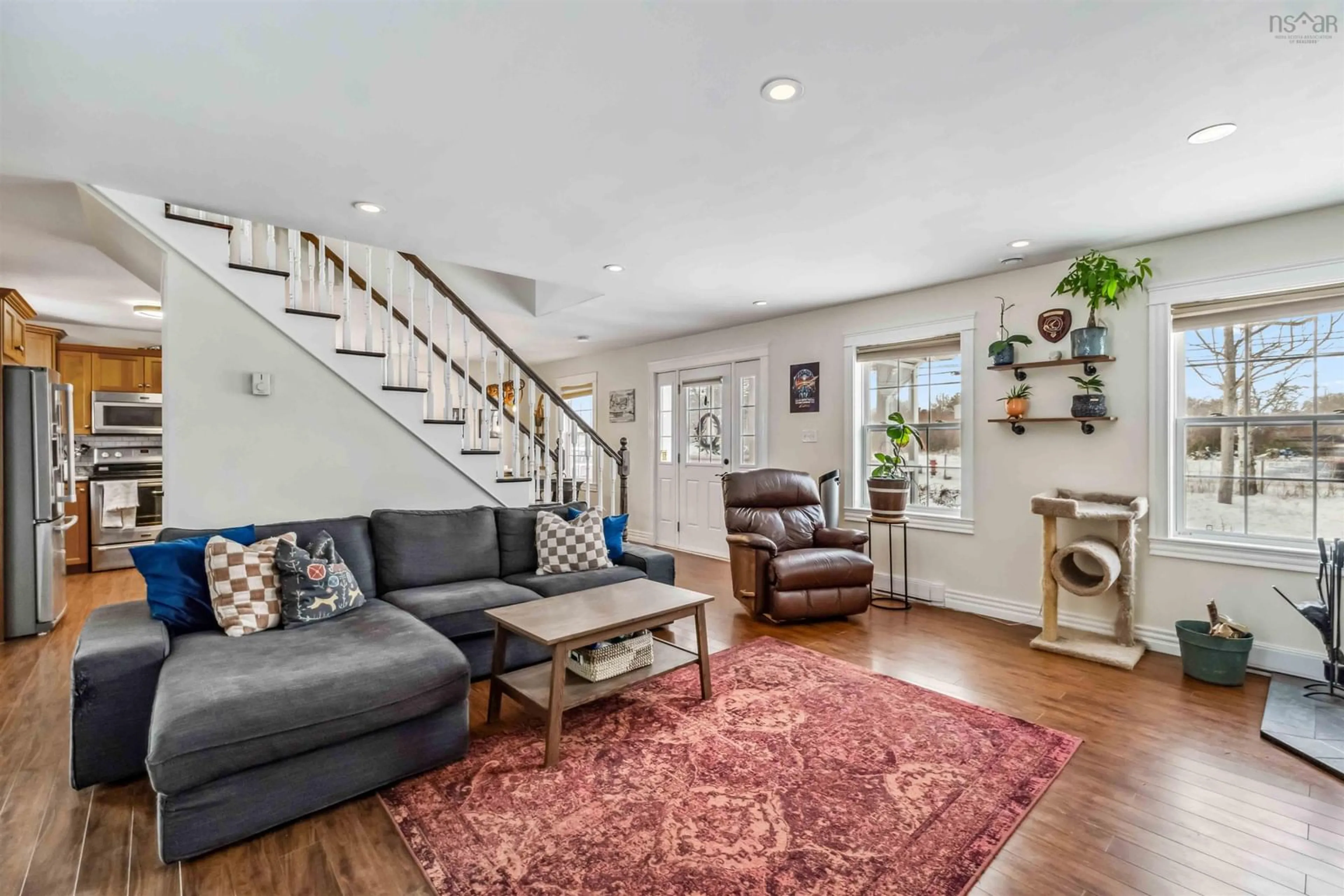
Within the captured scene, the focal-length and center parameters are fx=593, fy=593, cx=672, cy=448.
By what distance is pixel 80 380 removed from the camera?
222 inches

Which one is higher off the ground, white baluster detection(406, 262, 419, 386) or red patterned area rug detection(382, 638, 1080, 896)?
white baluster detection(406, 262, 419, 386)

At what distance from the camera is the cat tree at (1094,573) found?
333cm

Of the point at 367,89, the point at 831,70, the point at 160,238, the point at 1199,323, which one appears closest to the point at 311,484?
the point at 160,238

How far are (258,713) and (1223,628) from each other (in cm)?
426

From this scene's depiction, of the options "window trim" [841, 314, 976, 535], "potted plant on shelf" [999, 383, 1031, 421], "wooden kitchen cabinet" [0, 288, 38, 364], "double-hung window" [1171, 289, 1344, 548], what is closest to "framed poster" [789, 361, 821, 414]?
"window trim" [841, 314, 976, 535]

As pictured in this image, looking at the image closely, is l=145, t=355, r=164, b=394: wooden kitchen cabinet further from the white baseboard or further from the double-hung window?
the double-hung window

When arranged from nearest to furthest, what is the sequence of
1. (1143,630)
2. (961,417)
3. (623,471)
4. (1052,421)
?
1. (1143,630)
2. (1052,421)
3. (961,417)
4. (623,471)

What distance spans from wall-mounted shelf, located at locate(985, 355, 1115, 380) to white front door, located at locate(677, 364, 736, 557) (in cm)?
255

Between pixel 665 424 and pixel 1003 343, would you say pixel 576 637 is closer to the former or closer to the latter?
pixel 1003 343

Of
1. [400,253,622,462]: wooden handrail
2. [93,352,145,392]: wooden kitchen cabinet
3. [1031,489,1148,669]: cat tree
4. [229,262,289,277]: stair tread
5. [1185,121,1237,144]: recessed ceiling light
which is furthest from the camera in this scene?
[93,352,145,392]: wooden kitchen cabinet

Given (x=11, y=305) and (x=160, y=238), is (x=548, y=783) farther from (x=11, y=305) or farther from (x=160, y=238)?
(x=11, y=305)

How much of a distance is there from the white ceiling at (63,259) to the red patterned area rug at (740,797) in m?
2.71

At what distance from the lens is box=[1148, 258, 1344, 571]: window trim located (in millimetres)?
3254

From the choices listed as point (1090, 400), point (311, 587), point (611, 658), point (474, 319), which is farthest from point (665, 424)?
point (311, 587)
